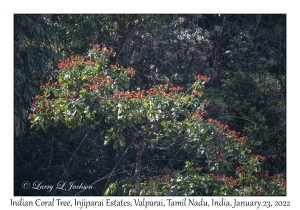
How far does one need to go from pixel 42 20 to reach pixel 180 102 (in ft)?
7.38

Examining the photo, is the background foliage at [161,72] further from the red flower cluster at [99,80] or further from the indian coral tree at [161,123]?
the red flower cluster at [99,80]

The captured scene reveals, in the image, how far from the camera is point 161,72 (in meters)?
6.93

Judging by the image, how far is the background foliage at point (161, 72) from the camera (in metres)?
6.38

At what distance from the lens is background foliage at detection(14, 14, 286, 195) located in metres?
6.38

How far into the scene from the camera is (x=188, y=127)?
4730 mm
